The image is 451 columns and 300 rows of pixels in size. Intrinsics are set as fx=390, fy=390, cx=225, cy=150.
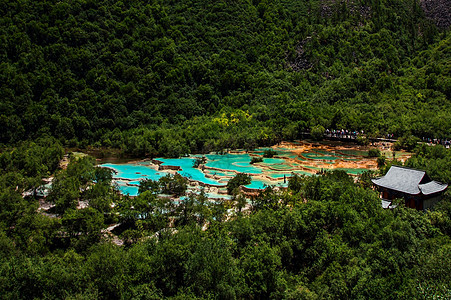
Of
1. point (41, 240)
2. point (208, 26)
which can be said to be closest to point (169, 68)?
point (208, 26)

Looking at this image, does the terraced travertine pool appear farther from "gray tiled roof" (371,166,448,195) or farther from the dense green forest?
"gray tiled roof" (371,166,448,195)

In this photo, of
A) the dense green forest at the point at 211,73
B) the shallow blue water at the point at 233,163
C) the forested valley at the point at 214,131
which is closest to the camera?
the forested valley at the point at 214,131

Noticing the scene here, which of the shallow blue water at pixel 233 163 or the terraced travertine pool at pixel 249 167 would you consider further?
the shallow blue water at pixel 233 163

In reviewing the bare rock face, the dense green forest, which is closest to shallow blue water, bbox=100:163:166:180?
the dense green forest

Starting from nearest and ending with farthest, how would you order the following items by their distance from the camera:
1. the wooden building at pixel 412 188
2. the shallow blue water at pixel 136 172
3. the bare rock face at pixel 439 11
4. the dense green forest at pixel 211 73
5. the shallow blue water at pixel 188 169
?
the wooden building at pixel 412 188 < the shallow blue water at pixel 188 169 < the shallow blue water at pixel 136 172 < the dense green forest at pixel 211 73 < the bare rock face at pixel 439 11

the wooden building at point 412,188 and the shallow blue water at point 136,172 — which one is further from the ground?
the wooden building at point 412,188

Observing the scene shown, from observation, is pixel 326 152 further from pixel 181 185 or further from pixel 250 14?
pixel 250 14

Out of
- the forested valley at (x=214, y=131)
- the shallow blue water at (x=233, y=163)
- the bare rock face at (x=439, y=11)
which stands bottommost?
the shallow blue water at (x=233, y=163)

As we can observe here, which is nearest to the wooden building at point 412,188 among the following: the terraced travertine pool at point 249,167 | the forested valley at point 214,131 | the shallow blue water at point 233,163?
the forested valley at point 214,131

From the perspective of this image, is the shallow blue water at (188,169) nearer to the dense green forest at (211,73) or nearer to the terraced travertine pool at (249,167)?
the terraced travertine pool at (249,167)
